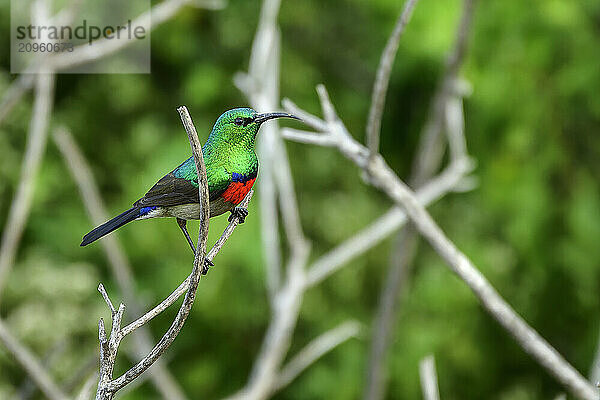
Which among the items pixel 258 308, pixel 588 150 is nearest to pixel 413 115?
pixel 588 150

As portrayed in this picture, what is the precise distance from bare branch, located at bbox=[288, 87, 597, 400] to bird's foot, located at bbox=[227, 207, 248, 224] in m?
0.39

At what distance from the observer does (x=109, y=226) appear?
276mm

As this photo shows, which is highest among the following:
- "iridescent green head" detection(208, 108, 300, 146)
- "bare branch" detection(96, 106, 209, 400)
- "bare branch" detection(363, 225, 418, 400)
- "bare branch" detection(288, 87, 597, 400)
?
"iridescent green head" detection(208, 108, 300, 146)

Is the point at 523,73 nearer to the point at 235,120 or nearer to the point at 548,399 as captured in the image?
the point at 548,399

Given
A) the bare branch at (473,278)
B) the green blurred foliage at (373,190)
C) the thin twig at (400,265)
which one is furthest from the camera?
the green blurred foliage at (373,190)

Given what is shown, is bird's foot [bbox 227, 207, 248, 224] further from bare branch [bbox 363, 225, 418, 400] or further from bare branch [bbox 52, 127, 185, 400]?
bare branch [bbox 363, 225, 418, 400]

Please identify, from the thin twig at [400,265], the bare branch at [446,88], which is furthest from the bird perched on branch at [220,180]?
the thin twig at [400,265]

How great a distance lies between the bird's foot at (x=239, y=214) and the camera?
0.31 metres

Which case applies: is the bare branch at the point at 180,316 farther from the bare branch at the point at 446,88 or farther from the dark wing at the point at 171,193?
the bare branch at the point at 446,88

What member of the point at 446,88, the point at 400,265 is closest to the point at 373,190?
the point at 400,265

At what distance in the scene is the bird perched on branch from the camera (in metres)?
0.30

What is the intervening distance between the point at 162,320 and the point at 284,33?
0.98 m

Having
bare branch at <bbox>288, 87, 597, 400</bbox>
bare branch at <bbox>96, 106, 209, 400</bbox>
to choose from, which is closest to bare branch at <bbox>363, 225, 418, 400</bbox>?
bare branch at <bbox>288, 87, 597, 400</bbox>

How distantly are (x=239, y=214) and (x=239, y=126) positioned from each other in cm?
4
